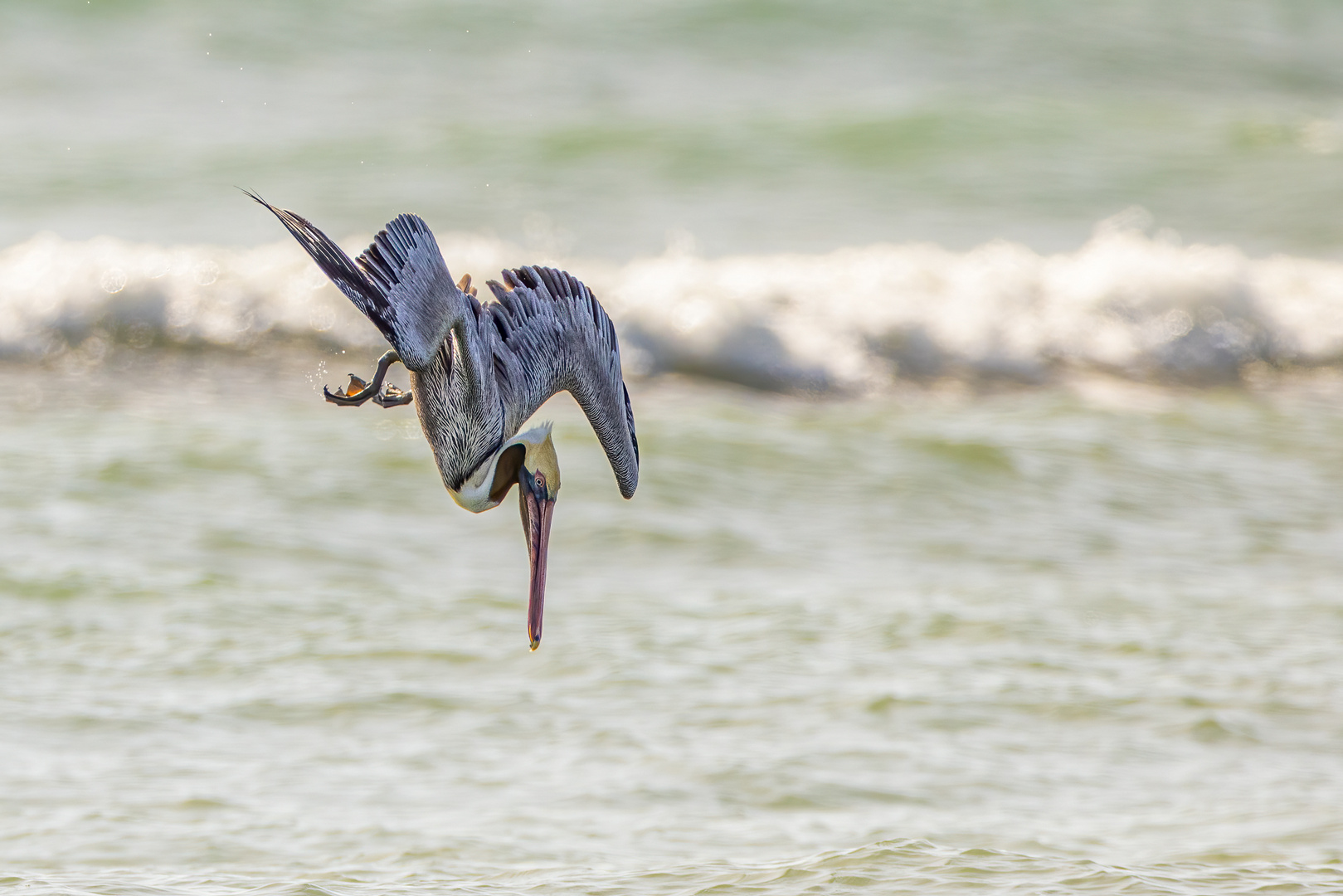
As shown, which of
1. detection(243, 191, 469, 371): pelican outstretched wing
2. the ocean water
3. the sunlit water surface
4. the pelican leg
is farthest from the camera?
the ocean water

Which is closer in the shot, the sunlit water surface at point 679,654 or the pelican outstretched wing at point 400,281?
the pelican outstretched wing at point 400,281

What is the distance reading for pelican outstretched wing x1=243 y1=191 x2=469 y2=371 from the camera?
2.60 metres

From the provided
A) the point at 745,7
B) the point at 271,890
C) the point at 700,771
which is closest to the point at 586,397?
the point at 271,890

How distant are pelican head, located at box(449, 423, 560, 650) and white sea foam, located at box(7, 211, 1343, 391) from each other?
820 cm

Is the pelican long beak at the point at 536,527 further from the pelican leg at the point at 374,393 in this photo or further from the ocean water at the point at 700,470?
the ocean water at the point at 700,470

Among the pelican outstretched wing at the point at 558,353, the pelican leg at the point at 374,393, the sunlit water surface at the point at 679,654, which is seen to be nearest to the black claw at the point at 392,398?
the pelican leg at the point at 374,393

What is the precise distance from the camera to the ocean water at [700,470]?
595cm

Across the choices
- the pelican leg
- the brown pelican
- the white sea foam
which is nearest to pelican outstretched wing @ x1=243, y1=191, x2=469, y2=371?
the brown pelican

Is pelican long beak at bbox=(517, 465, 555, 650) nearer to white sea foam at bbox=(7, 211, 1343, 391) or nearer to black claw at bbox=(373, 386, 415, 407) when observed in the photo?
black claw at bbox=(373, 386, 415, 407)

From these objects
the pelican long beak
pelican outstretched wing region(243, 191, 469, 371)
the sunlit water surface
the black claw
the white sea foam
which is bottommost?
the sunlit water surface

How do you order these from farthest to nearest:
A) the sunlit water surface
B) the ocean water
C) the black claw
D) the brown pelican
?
the ocean water, the sunlit water surface, the black claw, the brown pelican

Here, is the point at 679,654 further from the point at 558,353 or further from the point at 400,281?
the point at 400,281

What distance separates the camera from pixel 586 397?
3371 millimetres

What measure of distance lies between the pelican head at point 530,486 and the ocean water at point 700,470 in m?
2.29
